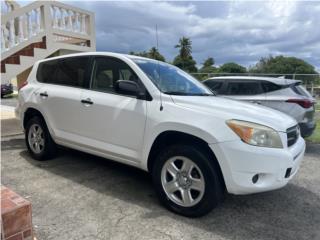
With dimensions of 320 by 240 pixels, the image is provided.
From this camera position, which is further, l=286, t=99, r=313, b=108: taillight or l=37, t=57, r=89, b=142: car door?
l=286, t=99, r=313, b=108: taillight

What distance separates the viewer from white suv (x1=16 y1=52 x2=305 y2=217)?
309cm

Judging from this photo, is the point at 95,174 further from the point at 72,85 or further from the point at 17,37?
the point at 17,37

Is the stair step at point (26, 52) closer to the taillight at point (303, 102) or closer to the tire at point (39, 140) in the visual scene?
the tire at point (39, 140)

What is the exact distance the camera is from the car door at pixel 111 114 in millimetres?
3725

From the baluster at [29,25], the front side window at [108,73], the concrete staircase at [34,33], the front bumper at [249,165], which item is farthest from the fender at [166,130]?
the baluster at [29,25]

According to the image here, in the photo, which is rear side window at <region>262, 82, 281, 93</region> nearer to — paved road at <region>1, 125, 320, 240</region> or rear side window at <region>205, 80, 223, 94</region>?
rear side window at <region>205, 80, 223, 94</region>

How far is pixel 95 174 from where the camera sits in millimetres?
4656

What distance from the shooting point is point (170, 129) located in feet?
11.2

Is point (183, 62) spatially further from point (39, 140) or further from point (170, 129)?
point (170, 129)

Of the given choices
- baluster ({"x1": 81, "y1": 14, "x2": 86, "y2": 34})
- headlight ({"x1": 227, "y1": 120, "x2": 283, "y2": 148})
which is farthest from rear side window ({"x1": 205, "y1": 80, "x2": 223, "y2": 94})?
headlight ({"x1": 227, "y1": 120, "x2": 283, "y2": 148})

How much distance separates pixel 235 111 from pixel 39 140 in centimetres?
336

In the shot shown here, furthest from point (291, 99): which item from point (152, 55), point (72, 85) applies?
point (72, 85)

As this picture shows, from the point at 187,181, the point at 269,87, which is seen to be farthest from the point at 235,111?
the point at 269,87

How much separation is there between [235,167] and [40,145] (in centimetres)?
342
